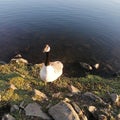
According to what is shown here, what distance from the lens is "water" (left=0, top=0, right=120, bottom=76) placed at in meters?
21.9

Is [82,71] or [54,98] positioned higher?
[54,98]

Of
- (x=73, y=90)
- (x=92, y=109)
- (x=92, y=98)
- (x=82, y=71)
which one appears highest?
(x=92, y=109)

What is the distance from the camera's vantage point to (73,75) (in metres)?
18.5

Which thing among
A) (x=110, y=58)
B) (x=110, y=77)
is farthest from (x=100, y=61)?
(x=110, y=77)

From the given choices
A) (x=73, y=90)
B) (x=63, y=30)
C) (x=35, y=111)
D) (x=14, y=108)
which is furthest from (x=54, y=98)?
(x=63, y=30)

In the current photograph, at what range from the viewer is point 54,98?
12.5 metres

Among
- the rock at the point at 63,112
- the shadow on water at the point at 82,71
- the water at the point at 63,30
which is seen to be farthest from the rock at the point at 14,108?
the water at the point at 63,30

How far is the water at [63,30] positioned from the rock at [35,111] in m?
9.71

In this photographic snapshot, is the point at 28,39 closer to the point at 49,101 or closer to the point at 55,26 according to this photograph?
the point at 55,26

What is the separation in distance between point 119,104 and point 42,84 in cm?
493

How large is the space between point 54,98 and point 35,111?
6.29 ft

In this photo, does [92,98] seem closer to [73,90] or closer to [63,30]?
[73,90]

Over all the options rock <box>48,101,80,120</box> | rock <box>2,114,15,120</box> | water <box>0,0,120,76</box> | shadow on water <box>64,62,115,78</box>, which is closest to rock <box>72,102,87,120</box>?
rock <box>48,101,80,120</box>

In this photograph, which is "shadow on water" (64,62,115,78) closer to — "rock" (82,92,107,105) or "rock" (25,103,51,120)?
"rock" (82,92,107,105)
